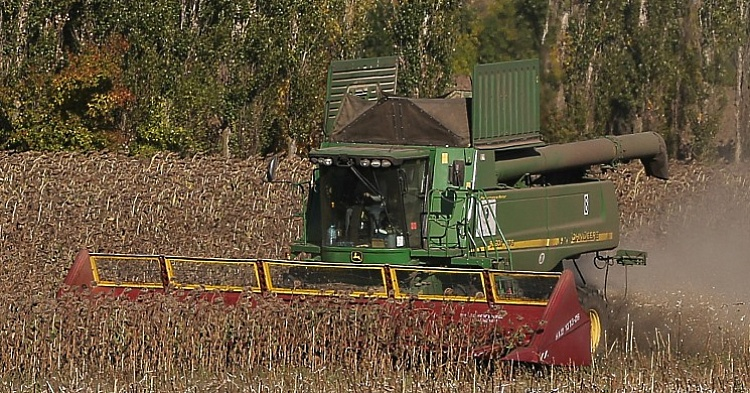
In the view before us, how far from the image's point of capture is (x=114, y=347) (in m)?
10.3

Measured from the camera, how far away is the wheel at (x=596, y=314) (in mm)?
12031

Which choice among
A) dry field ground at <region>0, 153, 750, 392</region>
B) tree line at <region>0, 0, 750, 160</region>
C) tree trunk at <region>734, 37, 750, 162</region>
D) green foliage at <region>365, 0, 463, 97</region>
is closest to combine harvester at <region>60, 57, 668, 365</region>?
dry field ground at <region>0, 153, 750, 392</region>

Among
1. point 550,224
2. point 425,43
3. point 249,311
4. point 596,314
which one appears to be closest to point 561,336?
point 596,314

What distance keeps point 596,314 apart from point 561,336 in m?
2.09

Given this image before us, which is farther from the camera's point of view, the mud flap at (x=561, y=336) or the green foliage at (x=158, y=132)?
the green foliage at (x=158, y=132)

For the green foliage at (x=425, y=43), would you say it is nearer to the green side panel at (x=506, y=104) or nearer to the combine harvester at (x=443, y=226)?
the combine harvester at (x=443, y=226)

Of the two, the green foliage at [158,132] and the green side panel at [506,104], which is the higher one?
the green foliage at [158,132]

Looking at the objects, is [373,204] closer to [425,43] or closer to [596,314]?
[596,314]

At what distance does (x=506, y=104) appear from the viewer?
12.6m

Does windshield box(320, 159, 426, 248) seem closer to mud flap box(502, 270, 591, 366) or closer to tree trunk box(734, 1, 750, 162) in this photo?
mud flap box(502, 270, 591, 366)

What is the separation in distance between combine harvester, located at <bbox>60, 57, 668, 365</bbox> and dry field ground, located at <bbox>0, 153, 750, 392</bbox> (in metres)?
0.46

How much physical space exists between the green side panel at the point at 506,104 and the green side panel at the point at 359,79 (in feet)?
3.95

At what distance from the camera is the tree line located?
27.1 metres

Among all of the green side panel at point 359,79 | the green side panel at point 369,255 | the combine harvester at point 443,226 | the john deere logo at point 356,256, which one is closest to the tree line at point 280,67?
the green side panel at point 359,79
